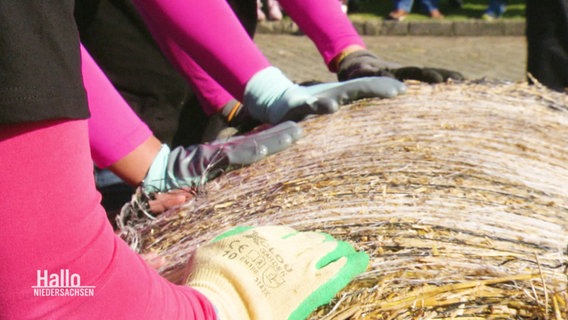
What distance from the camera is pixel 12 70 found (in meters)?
0.98

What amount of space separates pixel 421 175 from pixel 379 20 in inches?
262

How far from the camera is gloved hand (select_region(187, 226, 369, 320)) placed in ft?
4.55

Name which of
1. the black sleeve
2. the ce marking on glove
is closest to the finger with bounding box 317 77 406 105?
the ce marking on glove

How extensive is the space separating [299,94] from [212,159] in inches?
12.5

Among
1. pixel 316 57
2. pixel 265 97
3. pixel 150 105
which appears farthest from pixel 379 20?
pixel 265 97

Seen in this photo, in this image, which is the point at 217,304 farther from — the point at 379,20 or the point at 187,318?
the point at 379,20

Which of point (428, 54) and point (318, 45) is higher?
point (318, 45)

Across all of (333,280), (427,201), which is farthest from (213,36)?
(333,280)

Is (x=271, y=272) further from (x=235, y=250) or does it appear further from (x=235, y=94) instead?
(x=235, y=94)

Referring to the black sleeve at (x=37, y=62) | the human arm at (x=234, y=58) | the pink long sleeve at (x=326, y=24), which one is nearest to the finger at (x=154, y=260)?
the human arm at (x=234, y=58)

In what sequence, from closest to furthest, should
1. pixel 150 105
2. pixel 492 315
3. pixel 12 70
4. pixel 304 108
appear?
pixel 12 70, pixel 492 315, pixel 304 108, pixel 150 105

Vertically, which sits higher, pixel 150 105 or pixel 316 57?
pixel 150 105

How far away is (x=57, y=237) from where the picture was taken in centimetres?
110

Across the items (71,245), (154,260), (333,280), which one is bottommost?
(154,260)
